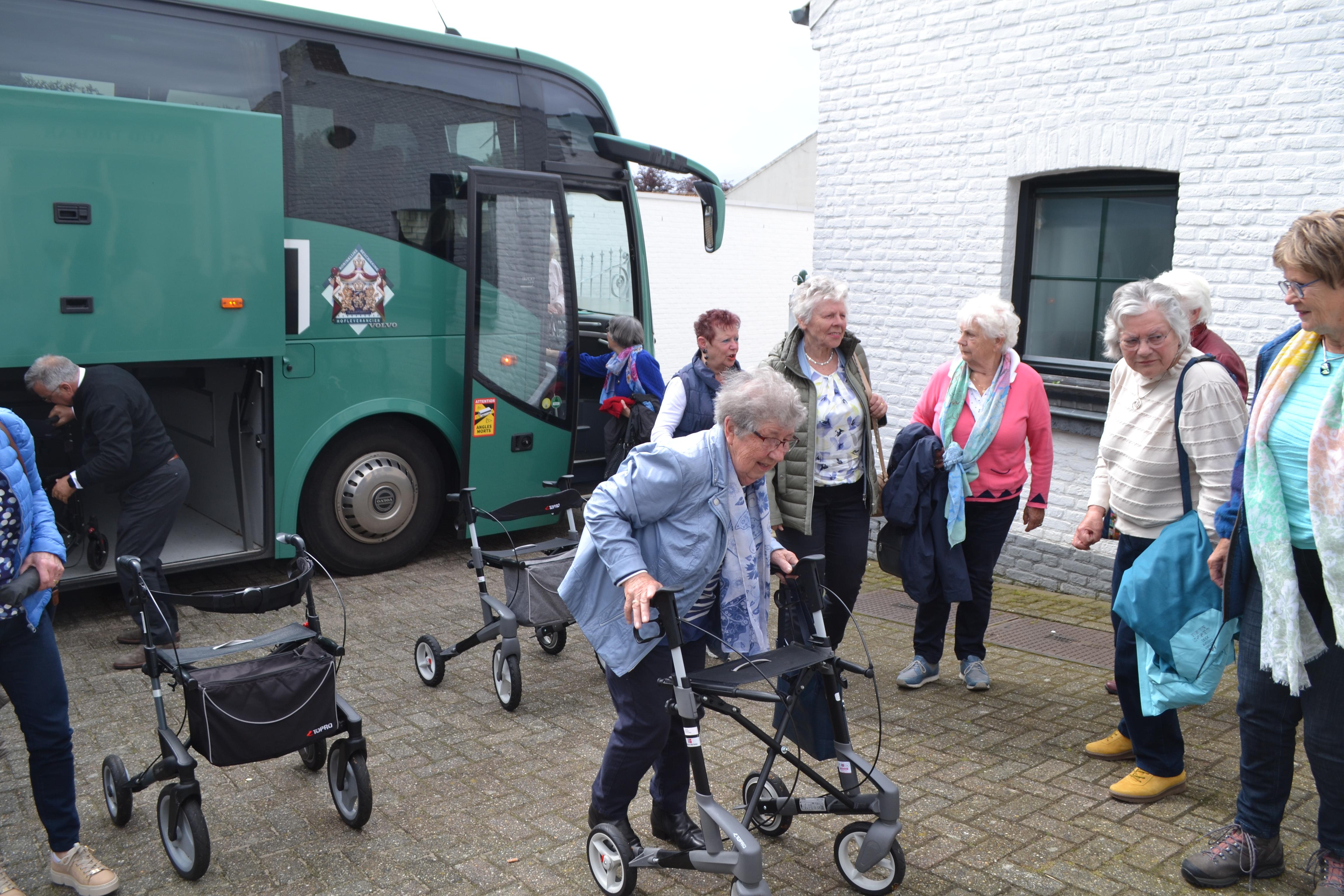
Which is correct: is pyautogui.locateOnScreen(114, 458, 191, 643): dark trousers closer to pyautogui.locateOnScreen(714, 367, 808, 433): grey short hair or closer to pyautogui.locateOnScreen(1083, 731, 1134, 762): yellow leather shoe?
pyautogui.locateOnScreen(714, 367, 808, 433): grey short hair

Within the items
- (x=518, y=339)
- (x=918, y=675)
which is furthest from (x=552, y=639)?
(x=518, y=339)

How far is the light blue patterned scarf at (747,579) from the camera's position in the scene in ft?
11.0

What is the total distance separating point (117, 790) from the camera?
3803mm

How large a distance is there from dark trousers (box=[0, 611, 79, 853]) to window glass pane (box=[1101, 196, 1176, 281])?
6105 millimetres

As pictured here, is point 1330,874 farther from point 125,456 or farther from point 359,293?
A: point 359,293

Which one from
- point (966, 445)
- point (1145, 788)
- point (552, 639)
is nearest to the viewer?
point (1145, 788)

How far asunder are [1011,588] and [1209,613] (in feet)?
12.0

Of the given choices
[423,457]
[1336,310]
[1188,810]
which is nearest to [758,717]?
[1188,810]

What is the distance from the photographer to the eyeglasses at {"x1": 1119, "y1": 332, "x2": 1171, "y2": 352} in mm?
3885

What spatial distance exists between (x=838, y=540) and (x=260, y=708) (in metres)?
2.46

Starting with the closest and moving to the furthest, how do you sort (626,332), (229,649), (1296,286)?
1. (1296,286)
2. (229,649)
3. (626,332)

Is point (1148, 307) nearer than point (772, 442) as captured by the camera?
No

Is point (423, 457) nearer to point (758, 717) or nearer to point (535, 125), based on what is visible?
point (535, 125)

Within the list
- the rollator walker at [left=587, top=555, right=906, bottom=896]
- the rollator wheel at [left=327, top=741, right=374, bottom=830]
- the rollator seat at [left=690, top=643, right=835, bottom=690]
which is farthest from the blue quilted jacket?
the rollator seat at [left=690, top=643, right=835, bottom=690]
